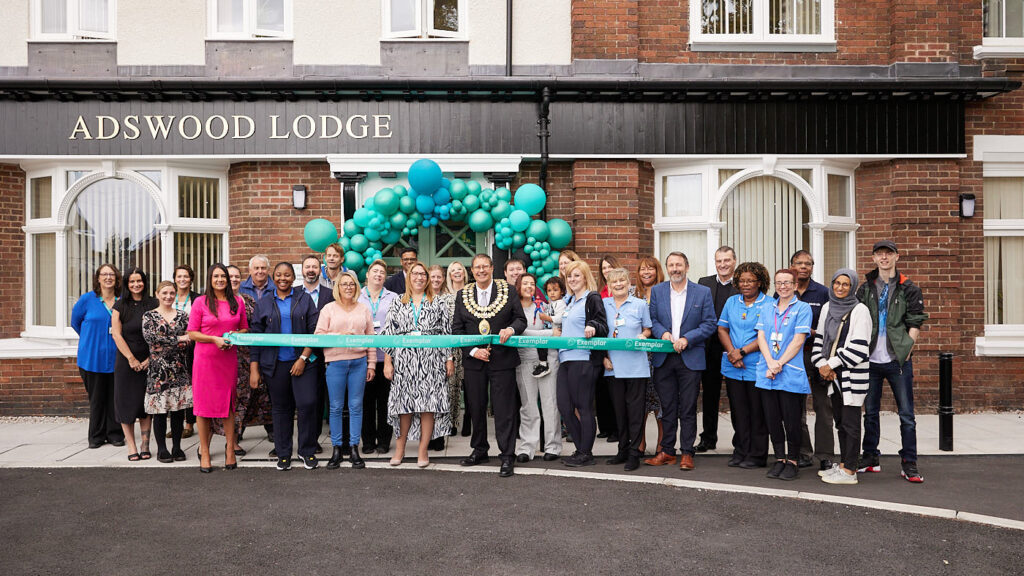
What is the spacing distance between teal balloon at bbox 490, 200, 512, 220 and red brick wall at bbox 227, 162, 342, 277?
2.32 meters

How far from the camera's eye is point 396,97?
31.0 ft

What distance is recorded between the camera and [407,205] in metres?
8.56

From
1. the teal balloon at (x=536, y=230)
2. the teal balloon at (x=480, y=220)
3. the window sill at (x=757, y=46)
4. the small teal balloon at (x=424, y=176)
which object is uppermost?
the window sill at (x=757, y=46)

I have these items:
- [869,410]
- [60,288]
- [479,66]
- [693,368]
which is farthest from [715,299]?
[60,288]

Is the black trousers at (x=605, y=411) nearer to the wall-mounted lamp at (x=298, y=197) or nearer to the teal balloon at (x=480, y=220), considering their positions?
the teal balloon at (x=480, y=220)

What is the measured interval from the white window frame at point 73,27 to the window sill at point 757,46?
779cm

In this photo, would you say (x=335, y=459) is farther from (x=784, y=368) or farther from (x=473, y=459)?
(x=784, y=368)

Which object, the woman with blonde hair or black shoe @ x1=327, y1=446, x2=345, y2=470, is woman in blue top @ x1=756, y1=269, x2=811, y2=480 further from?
black shoe @ x1=327, y1=446, x2=345, y2=470

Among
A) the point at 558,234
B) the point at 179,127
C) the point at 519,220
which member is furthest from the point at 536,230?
the point at 179,127

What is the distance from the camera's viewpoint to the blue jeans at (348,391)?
266 inches

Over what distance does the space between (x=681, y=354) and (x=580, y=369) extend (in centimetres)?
96

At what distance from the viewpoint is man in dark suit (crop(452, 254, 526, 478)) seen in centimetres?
663

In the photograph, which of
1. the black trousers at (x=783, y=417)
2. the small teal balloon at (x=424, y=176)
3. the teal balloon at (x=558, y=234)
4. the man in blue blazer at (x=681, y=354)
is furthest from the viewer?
the teal balloon at (x=558, y=234)

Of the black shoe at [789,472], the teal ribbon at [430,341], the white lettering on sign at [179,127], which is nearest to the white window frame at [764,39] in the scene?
the teal ribbon at [430,341]
